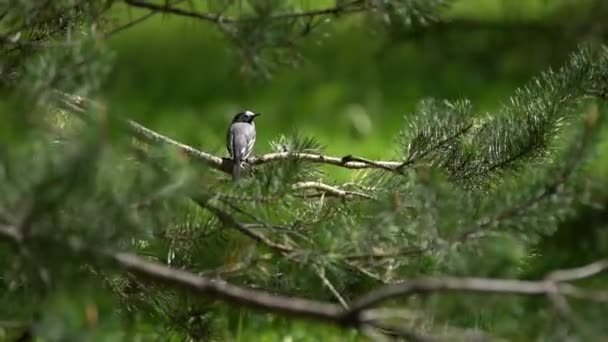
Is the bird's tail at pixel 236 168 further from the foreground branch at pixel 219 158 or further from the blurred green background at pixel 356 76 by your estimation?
the blurred green background at pixel 356 76

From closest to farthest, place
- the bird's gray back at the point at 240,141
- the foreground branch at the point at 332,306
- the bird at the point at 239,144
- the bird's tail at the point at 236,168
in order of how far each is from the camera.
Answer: the foreground branch at the point at 332,306 < the bird's tail at the point at 236,168 < the bird at the point at 239,144 < the bird's gray back at the point at 240,141

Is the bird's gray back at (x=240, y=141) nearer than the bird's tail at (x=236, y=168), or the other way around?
the bird's tail at (x=236, y=168)

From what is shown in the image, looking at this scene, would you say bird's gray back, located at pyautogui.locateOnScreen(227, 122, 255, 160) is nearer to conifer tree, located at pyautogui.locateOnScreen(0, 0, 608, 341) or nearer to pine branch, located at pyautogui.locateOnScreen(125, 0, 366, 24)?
conifer tree, located at pyautogui.locateOnScreen(0, 0, 608, 341)

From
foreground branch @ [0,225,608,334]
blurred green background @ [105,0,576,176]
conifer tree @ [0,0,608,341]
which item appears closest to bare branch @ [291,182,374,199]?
conifer tree @ [0,0,608,341]

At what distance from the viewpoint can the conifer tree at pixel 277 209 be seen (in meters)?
1.24

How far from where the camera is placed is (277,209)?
1.80 meters

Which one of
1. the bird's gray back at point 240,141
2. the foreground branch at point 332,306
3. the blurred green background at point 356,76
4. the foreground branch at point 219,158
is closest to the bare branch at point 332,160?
the foreground branch at point 219,158

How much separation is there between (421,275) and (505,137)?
72 cm

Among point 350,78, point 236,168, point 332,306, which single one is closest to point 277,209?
point 236,168

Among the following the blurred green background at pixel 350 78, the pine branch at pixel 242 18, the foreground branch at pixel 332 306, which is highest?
the blurred green background at pixel 350 78

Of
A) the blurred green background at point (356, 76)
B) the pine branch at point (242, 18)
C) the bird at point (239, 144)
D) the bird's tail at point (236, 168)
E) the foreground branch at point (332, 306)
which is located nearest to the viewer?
the foreground branch at point (332, 306)

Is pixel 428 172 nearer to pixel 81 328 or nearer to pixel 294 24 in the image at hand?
pixel 294 24

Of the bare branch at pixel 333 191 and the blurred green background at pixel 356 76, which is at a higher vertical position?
the blurred green background at pixel 356 76

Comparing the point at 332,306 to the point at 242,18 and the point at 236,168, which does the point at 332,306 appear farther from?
the point at 236,168
